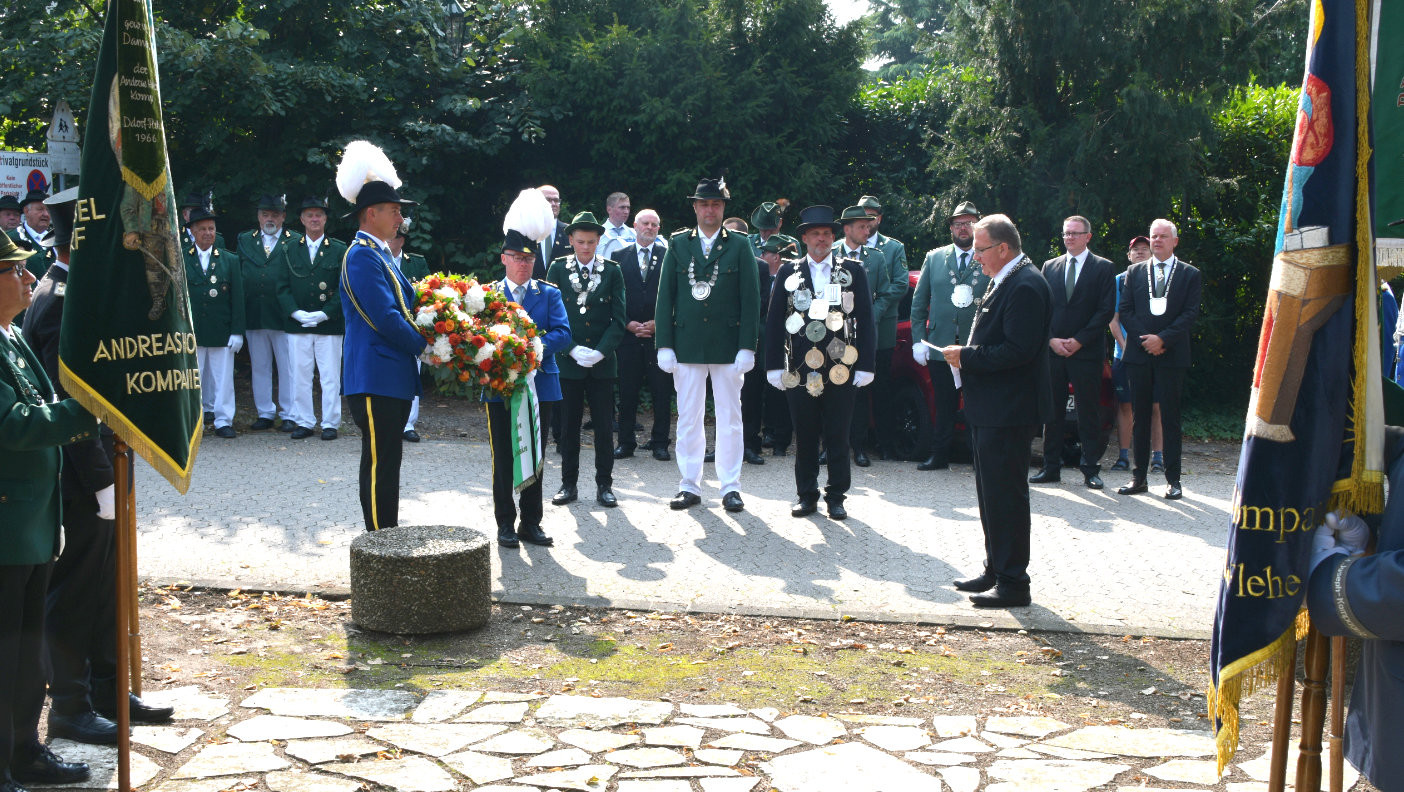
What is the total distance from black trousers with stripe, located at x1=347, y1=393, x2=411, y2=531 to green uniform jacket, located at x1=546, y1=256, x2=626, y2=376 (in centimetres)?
245

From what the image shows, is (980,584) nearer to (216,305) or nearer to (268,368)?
(216,305)

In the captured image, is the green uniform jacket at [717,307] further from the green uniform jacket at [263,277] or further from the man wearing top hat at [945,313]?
the green uniform jacket at [263,277]

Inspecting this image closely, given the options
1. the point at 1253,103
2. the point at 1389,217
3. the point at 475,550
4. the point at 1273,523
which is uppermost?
the point at 1253,103

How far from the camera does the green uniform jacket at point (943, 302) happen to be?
35.8 feet

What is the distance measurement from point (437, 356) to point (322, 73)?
9.13 metres

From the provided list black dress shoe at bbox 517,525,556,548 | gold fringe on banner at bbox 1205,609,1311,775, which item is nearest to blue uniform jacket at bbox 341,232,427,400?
black dress shoe at bbox 517,525,556,548

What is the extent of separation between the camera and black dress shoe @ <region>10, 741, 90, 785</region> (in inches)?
164

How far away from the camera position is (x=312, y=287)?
41.1ft

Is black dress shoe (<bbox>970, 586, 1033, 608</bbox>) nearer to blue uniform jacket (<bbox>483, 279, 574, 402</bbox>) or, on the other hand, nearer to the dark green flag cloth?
blue uniform jacket (<bbox>483, 279, 574, 402</bbox>)

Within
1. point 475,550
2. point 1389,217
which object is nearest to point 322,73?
point 475,550

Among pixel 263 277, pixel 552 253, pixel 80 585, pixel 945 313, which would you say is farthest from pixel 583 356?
pixel 263 277

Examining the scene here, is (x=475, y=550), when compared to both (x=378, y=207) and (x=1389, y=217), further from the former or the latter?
(x=1389, y=217)

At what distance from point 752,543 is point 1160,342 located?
4.14m

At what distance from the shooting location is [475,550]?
6039 mm
